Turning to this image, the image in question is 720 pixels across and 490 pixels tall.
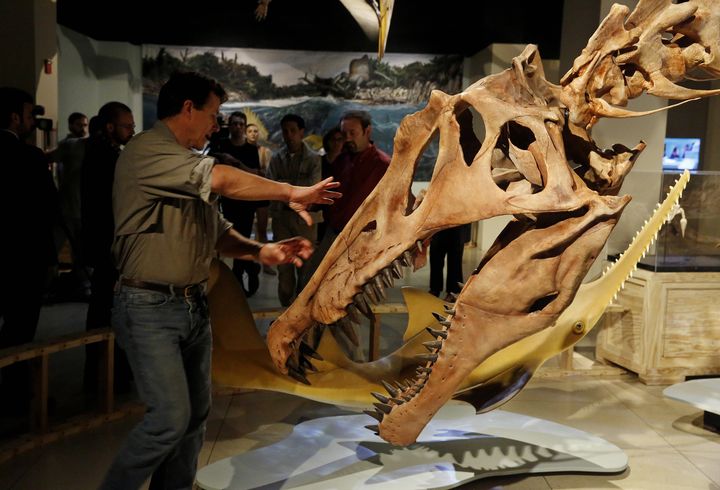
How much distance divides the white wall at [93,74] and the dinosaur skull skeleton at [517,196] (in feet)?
25.0

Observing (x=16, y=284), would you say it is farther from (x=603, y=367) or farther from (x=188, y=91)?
(x=603, y=367)

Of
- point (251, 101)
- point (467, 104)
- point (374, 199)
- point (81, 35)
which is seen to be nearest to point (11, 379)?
point (374, 199)

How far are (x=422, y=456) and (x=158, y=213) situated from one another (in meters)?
1.88

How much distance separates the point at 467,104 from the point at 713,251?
12.6ft

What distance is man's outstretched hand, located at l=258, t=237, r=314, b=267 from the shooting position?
2869mm

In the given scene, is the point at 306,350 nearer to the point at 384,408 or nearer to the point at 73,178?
the point at 384,408

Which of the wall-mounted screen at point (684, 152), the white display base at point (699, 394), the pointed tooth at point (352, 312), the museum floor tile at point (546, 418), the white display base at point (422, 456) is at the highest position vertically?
the wall-mounted screen at point (684, 152)

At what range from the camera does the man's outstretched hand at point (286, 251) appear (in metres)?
2.87

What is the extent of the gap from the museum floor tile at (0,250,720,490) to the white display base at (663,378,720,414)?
0.25 metres

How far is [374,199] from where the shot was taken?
2625mm

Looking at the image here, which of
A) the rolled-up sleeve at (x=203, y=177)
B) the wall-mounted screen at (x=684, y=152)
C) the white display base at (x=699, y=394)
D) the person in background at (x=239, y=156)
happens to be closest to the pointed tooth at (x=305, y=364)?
the rolled-up sleeve at (x=203, y=177)

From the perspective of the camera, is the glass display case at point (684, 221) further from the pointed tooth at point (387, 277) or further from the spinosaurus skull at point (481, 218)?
the pointed tooth at point (387, 277)

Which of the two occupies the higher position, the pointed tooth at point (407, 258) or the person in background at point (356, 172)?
the person in background at point (356, 172)

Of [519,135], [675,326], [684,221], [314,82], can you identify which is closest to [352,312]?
[519,135]
